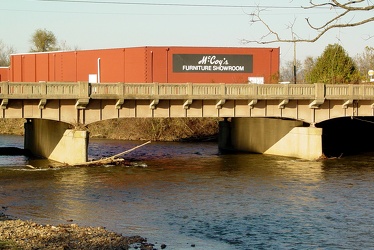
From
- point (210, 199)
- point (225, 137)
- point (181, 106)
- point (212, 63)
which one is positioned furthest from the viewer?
point (225, 137)

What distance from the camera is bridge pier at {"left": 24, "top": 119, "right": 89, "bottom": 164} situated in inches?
1866

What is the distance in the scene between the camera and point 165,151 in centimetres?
6278

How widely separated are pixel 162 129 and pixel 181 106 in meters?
27.4

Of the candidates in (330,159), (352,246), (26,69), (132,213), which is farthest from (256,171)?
(26,69)

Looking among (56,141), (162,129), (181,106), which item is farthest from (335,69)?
(56,141)

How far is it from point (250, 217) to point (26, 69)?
52.6m

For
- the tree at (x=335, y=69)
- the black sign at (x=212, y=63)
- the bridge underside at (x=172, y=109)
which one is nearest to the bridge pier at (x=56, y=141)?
the bridge underside at (x=172, y=109)

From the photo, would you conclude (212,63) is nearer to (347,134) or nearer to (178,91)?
(178,91)

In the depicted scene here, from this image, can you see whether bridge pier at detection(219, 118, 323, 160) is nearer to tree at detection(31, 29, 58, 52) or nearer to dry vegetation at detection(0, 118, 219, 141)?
dry vegetation at detection(0, 118, 219, 141)

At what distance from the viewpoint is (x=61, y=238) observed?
21969mm

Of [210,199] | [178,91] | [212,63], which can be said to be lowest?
[210,199]

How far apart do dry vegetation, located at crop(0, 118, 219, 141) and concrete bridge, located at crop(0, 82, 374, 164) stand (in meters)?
19.7

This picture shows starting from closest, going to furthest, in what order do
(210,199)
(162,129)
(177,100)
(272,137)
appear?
(210,199) < (177,100) < (272,137) < (162,129)

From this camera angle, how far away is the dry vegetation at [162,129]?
259ft
